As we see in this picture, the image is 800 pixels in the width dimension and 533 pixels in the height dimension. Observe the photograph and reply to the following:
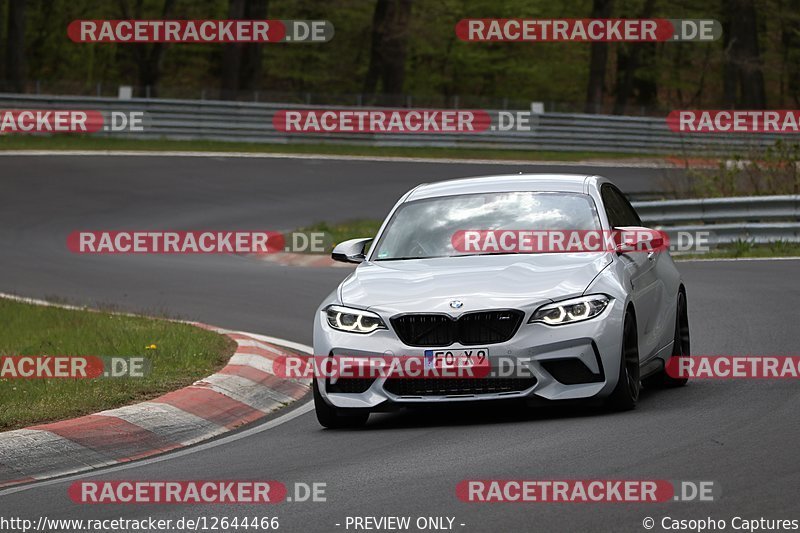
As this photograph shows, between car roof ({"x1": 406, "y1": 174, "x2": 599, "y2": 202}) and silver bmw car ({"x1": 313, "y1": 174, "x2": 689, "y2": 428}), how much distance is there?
34 mm

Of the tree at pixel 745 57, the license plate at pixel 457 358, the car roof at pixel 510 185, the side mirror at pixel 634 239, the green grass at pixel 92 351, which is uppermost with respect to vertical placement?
the tree at pixel 745 57

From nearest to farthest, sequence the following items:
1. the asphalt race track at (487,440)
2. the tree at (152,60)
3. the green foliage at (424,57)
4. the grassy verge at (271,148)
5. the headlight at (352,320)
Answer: the asphalt race track at (487,440) → the headlight at (352,320) → the grassy verge at (271,148) → the tree at (152,60) → the green foliage at (424,57)

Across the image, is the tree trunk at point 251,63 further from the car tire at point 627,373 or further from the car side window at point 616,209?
the car tire at point 627,373

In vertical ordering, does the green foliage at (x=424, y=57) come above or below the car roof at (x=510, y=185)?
above

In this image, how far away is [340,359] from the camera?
958 centimetres

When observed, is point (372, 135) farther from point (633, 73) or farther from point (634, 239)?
point (634, 239)

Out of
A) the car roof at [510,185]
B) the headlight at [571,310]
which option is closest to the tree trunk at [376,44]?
the car roof at [510,185]

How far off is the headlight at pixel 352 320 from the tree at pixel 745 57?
44015 mm

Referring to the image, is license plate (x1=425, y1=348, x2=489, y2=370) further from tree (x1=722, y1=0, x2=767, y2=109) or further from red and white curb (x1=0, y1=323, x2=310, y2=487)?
tree (x1=722, y1=0, x2=767, y2=109)

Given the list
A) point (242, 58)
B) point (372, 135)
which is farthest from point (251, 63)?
point (372, 135)

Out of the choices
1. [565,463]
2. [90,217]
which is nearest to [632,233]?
[565,463]

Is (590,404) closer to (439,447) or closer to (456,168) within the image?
(439,447)

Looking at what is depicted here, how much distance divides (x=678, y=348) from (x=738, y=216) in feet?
38.3

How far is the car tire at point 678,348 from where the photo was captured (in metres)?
11.1
